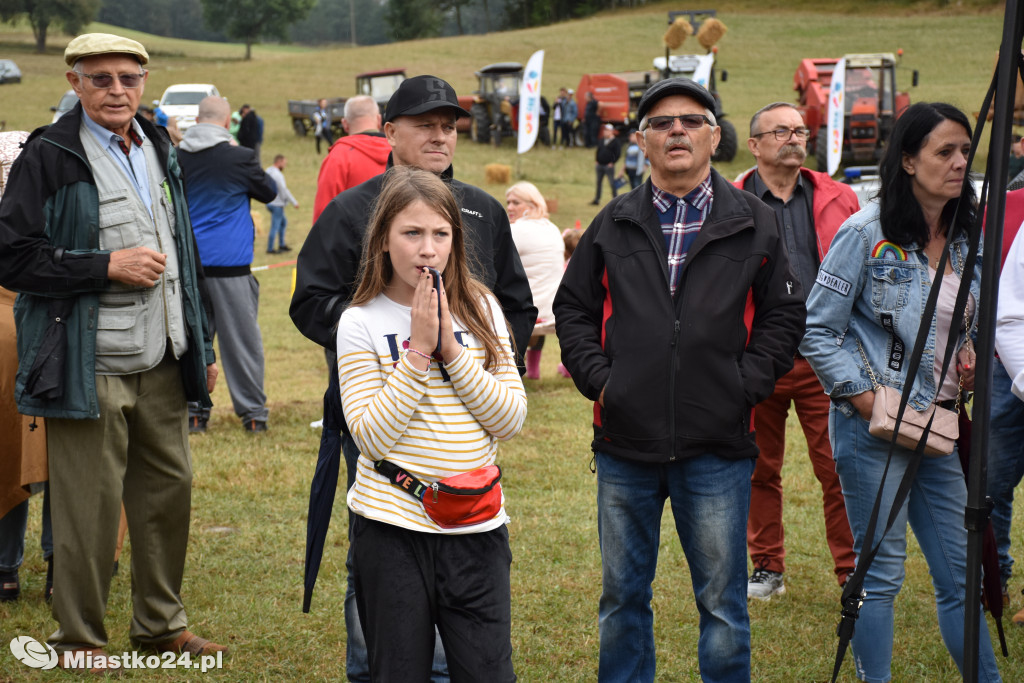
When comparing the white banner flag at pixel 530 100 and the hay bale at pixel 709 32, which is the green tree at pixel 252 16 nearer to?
the hay bale at pixel 709 32

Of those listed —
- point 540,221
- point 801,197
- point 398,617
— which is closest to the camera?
point 398,617

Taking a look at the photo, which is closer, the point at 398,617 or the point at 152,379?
the point at 398,617

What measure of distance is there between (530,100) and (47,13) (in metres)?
63.1

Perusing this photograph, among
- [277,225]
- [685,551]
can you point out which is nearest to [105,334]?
[685,551]

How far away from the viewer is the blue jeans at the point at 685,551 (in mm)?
2975

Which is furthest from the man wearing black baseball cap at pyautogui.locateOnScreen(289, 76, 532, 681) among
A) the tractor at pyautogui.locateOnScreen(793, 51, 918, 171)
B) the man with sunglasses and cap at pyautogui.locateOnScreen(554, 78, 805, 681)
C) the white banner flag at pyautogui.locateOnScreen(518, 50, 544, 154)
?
the tractor at pyautogui.locateOnScreen(793, 51, 918, 171)

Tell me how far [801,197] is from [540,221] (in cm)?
368

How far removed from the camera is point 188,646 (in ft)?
12.4

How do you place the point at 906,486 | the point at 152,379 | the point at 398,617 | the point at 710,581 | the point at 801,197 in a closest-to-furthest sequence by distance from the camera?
the point at 906,486 < the point at 398,617 < the point at 710,581 < the point at 152,379 < the point at 801,197

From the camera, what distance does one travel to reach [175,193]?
12.4 ft

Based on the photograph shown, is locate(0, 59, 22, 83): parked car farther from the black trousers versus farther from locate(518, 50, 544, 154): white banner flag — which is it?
the black trousers

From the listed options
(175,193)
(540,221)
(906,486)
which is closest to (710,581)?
(906,486)

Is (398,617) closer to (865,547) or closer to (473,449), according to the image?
(473,449)

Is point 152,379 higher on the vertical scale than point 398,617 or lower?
higher
